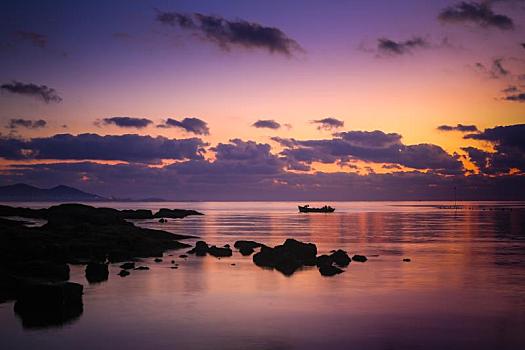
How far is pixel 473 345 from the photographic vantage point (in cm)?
2598

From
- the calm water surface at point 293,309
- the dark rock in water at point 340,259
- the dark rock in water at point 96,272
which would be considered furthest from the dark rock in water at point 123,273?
the dark rock in water at point 340,259

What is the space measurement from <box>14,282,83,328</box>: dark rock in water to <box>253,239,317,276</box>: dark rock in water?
23689mm

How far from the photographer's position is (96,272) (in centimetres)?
4334

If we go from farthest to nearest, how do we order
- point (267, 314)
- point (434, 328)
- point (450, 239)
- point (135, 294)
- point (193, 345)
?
point (450, 239) < point (135, 294) < point (267, 314) < point (434, 328) < point (193, 345)

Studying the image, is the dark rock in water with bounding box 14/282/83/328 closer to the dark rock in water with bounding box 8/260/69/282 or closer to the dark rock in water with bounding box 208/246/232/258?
the dark rock in water with bounding box 8/260/69/282

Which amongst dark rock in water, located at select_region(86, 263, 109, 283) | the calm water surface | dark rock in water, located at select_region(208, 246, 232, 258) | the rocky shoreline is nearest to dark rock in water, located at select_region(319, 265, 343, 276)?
the rocky shoreline

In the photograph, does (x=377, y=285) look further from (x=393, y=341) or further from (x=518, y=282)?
(x=393, y=341)

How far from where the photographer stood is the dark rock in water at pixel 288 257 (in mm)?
52750

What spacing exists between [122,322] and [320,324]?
11.3 metres

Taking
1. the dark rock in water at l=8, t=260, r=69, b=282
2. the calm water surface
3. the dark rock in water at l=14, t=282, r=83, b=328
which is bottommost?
the calm water surface

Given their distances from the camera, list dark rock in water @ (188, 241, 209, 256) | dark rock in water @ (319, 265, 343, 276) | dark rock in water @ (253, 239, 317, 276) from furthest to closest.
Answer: dark rock in water @ (188, 241, 209, 256), dark rock in water @ (253, 239, 317, 276), dark rock in water @ (319, 265, 343, 276)

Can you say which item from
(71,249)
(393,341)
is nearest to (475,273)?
(393,341)

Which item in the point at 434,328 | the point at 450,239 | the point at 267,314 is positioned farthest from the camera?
the point at 450,239

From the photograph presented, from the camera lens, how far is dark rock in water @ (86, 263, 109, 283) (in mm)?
42875
